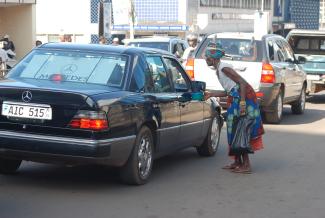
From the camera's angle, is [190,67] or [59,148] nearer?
[59,148]

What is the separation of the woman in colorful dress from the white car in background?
496cm

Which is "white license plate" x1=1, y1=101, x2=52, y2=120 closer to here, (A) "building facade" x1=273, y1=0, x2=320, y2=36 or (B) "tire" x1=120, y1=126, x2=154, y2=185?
(B) "tire" x1=120, y1=126, x2=154, y2=185

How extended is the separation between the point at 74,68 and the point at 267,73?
7.00 m

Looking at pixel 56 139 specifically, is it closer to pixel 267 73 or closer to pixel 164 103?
pixel 164 103

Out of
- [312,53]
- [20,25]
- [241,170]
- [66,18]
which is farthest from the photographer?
[66,18]

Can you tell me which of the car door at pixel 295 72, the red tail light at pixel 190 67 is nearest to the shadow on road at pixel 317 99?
the car door at pixel 295 72

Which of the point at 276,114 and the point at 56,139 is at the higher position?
the point at 56,139

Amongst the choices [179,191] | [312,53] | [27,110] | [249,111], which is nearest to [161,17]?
[312,53]

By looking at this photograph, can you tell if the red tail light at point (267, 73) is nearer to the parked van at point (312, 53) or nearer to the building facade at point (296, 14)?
the parked van at point (312, 53)

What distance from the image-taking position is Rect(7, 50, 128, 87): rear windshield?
8.06m

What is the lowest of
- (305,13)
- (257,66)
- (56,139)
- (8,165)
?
(8,165)

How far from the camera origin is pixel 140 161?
26.6ft

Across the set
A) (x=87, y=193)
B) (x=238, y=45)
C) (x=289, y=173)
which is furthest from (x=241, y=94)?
(x=238, y=45)

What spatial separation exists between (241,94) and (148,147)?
5.68ft
